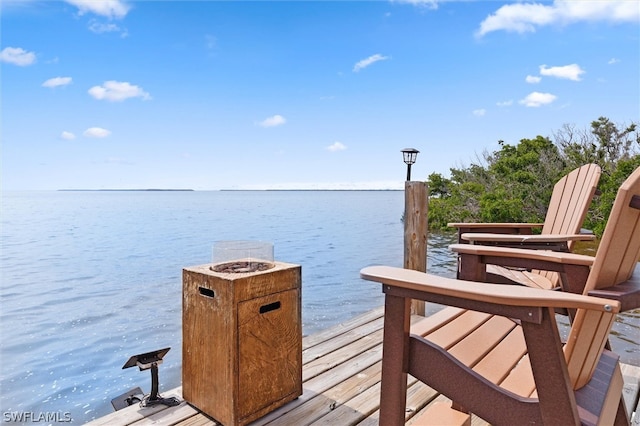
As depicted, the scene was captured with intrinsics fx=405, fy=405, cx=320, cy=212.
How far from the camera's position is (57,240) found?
1288 centimetres

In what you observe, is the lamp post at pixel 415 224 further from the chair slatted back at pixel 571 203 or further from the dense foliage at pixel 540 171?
the dense foliage at pixel 540 171

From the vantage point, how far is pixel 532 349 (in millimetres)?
781

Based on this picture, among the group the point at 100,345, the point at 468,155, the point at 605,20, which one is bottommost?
the point at 100,345

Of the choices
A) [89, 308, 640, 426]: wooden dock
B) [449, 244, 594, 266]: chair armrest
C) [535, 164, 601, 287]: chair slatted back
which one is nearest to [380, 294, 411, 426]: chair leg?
[449, 244, 594, 266]: chair armrest

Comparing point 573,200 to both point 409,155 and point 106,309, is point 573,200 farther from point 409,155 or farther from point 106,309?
point 106,309

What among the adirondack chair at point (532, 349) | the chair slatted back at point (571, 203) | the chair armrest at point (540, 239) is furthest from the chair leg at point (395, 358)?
the chair slatted back at point (571, 203)

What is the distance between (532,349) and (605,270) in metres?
0.30

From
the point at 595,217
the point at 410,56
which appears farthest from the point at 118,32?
the point at 595,217

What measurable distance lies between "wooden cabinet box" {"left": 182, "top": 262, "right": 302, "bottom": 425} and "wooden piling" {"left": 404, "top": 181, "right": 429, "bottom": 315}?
1427 mm

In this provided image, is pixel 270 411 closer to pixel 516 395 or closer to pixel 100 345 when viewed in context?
pixel 516 395

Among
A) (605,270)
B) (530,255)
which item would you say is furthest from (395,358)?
(530,255)

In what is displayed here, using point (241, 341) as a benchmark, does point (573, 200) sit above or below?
above

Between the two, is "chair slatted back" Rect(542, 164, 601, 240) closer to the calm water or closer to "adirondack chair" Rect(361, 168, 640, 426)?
"adirondack chair" Rect(361, 168, 640, 426)

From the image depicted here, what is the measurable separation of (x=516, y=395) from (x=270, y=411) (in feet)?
3.80
